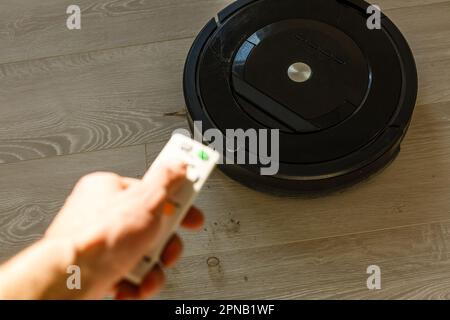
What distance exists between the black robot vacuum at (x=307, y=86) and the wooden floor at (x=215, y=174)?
0.06m

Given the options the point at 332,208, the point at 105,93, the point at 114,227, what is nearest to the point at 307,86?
the point at 332,208

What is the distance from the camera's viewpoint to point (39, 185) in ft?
3.28

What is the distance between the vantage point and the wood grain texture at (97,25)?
1.12 m

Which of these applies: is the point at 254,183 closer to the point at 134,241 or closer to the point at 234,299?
the point at 234,299

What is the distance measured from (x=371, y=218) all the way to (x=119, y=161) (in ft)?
1.49

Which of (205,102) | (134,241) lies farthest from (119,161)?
(134,241)

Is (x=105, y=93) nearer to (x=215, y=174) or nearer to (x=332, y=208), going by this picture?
(x=215, y=174)

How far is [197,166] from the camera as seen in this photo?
0.66 meters

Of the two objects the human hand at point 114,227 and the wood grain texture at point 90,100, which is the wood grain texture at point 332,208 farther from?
the human hand at point 114,227

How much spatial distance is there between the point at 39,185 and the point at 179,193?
46 centimetres

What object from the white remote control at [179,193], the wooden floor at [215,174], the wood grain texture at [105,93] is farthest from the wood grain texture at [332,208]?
the white remote control at [179,193]

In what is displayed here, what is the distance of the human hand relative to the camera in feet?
1.95

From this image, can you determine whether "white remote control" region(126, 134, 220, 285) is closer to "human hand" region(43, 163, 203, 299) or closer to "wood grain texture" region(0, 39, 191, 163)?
"human hand" region(43, 163, 203, 299)

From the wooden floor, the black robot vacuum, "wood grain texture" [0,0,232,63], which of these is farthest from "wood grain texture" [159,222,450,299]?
"wood grain texture" [0,0,232,63]
